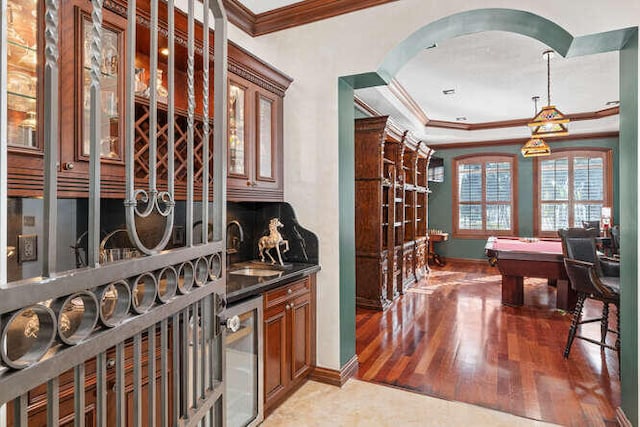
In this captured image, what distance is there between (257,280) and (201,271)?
119cm

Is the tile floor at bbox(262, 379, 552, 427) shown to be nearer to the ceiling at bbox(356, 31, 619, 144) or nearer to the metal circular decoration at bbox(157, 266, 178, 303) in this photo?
the metal circular decoration at bbox(157, 266, 178, 303)

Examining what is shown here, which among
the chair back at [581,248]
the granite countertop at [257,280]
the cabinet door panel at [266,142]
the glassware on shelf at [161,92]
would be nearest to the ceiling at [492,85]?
the chair back at [581,248]

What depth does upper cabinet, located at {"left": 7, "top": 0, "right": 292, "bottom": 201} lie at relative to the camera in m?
1.41

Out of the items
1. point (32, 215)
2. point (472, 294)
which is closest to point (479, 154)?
point (472, 294)

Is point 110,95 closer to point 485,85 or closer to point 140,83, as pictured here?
point 140,83

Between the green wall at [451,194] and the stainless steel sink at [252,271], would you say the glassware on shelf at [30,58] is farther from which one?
the green wall at [451,194]

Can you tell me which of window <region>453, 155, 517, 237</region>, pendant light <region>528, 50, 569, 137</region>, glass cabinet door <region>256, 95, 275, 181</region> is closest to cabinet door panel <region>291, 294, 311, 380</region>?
glass cabinet door <region>256, 95, 275, 181</region>

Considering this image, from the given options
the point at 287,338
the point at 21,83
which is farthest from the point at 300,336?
the point at 21,83

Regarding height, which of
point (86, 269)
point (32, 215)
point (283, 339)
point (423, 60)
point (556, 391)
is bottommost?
point (556, 391)

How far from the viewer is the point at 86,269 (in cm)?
83

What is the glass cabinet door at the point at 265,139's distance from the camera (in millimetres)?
2900

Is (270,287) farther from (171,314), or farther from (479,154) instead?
(479,154)

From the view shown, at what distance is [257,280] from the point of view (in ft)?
7.99

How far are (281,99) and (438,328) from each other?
3.02 m
